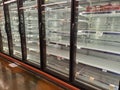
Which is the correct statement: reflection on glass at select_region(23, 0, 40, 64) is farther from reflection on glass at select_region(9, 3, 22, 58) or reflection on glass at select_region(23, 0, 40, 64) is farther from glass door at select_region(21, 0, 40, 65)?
reflection on glass at select_region(9, 3, 22, 58)

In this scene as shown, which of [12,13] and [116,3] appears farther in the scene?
[12,13]

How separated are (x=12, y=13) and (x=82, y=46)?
254 centimetres

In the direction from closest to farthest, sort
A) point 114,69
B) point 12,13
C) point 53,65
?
point 114,69 < point 53,65 < point 12,13

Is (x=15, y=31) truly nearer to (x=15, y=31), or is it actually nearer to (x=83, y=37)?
(x=15, y=31)

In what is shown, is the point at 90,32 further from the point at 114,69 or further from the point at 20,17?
the point at 20,17

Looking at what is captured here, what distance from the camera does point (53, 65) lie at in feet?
9.57

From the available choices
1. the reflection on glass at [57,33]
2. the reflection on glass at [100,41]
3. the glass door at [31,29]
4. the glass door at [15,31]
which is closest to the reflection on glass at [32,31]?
the glass door at [31,29]

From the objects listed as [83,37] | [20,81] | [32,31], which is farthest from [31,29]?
[83,37]

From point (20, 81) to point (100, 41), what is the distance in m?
1.86

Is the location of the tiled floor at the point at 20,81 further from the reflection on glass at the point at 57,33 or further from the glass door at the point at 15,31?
the glass door at the point at 15,31

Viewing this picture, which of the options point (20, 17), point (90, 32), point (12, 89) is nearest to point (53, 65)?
point (12, 89)

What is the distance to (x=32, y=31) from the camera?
328 cm

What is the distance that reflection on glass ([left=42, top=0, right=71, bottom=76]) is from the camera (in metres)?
2.52

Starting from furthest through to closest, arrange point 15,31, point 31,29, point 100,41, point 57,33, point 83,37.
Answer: point 15,31 < point 31,29 < point 57,33 < point 83,37 < point 100,41
